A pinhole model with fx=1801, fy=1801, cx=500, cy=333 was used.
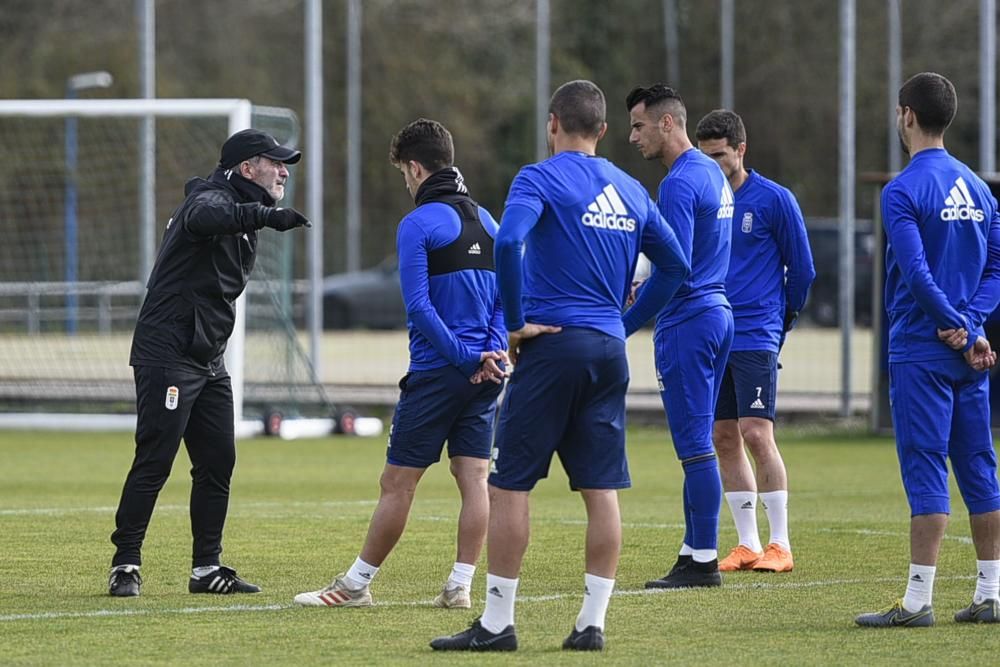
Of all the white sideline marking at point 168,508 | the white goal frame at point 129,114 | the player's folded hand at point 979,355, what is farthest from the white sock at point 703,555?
the white goal frame at point 129,114

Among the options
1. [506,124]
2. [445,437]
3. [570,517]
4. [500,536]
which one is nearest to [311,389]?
[570,517]

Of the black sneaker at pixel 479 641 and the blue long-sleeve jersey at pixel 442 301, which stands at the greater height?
the blue long-sleeve jersey at pixel 442 301

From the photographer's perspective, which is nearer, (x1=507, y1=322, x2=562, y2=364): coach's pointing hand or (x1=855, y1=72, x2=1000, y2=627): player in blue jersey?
(x1=507, y1=322, x2=562, y2=364): coach's pointing hand

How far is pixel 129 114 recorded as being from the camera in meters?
19.0

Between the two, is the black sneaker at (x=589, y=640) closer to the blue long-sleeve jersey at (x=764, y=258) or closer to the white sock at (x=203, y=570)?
the white sock at (x=203, y=570)

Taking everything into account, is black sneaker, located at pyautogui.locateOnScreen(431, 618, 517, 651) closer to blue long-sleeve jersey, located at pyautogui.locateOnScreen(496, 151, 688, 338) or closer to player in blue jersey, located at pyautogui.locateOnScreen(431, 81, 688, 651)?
player in blue jersey, located at pyautogui.locateOnScreen(431, 81, 688, 651)

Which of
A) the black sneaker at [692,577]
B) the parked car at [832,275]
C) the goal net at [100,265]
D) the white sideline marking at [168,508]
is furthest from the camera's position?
the parked car at [832,275]

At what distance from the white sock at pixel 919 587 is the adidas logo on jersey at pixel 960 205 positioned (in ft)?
4.83

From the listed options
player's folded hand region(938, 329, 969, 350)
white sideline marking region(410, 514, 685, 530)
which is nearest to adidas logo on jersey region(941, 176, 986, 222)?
player's folded hand region(938, 329, 969, 350)

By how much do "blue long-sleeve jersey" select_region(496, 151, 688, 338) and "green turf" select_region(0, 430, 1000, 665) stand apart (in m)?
1.33

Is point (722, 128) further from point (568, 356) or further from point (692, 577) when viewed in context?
point (568, 356)

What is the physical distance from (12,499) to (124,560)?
4950 millimetres

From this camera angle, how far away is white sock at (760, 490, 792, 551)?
9664 millimetres

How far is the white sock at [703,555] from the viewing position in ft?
29.0
